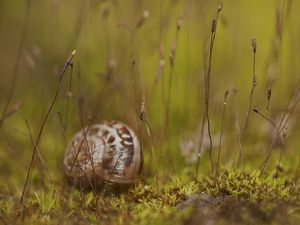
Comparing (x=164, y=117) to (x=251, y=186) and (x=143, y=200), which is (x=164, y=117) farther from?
(x=251, y=186)

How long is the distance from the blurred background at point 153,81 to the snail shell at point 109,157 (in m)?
0.11

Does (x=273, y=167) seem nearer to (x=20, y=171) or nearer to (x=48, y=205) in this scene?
(x=48, y=205)

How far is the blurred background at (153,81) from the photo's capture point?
3098 millimetres

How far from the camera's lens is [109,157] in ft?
8.82

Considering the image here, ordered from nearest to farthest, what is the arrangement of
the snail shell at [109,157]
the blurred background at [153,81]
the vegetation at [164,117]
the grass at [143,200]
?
the grass at [143,200] < the vegetation at [164,117] < the snail shell at [109,157] < the blurred background at [153,81]

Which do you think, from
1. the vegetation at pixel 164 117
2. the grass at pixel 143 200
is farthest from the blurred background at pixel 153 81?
the grass at pixel 143 200

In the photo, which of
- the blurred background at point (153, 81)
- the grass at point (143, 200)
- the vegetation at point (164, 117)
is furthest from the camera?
the blurred background at point (153, 81)

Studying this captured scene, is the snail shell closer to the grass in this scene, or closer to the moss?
the grass

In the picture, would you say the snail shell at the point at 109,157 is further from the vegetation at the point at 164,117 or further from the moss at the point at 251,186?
the moss at the point at 251,186

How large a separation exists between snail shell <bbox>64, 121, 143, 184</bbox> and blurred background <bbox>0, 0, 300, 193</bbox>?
11 centimetres

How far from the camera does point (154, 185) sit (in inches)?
109

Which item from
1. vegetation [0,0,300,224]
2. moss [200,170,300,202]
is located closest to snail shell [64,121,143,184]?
vegetation [0,0,300,224]

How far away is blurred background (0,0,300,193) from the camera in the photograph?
122 inches

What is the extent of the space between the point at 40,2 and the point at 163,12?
1627 millimetres
